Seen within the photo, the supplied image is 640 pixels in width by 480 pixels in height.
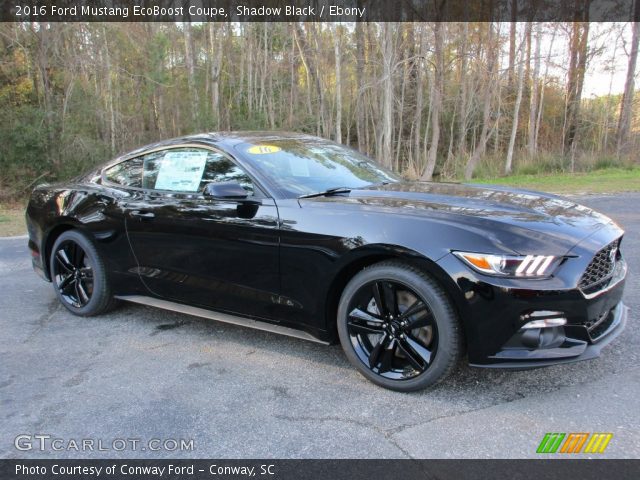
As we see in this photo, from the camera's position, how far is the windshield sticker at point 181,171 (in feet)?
12.5

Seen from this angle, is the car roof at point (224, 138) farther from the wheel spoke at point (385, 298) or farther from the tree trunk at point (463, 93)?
the tree trunk at point (463, 93)

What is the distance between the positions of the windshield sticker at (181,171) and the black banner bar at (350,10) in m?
17.6

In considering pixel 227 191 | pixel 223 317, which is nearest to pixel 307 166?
pixel 227 191

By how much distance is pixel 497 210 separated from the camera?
2967 mm

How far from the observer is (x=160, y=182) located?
4023 mm

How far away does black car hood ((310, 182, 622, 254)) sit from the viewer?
106 inches

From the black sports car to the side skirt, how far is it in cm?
2

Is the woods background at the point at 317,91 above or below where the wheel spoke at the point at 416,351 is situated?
above

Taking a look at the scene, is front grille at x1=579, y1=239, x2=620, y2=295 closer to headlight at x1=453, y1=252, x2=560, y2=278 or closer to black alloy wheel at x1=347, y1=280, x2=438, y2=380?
headlight at x1=453, y1=252, x2=560, y2=278

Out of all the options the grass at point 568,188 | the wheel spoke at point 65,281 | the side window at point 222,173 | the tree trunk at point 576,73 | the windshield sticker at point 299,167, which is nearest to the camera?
the side window at point 222,173

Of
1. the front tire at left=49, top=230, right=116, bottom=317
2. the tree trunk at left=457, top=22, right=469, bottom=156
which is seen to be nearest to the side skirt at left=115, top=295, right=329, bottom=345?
the front tire at left=49, top=230, right=116, bottom=317

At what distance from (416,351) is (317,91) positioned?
26493mm

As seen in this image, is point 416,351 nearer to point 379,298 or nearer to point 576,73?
point 379,298
